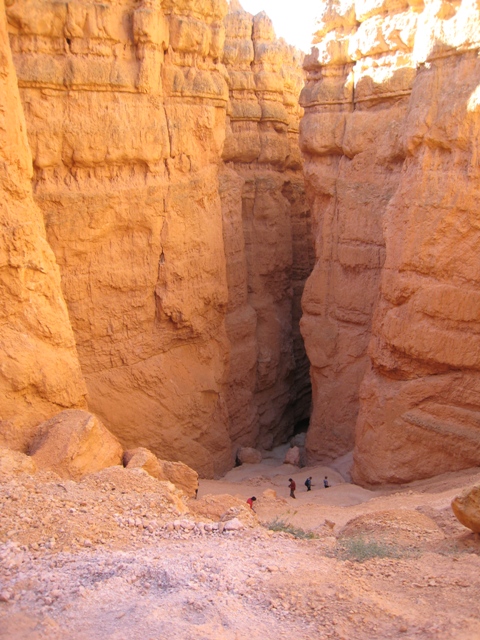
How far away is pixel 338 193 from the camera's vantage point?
10.7m

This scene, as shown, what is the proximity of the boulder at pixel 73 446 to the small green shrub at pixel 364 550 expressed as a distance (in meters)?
2.75

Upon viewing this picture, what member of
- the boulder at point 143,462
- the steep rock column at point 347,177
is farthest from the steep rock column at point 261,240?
the boulder at point 143,462

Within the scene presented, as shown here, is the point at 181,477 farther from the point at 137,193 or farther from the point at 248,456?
the point at 248,456

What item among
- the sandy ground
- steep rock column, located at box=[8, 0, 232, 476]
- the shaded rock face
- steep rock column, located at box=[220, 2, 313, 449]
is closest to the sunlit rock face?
steep rock column, located at box=[220, 2, 313, 449]

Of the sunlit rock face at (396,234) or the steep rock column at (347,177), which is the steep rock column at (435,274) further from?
the steep rock column at (347,177)

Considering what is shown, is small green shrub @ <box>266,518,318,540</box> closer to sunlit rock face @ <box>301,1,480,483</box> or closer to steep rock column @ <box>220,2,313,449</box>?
sunlit rock face @ <box>301,1,480,483</box>

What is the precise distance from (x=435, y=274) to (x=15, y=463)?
5318mm

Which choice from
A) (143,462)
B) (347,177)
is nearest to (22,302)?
(143,462)

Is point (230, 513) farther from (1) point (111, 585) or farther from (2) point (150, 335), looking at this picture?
(2) point (150, 335)

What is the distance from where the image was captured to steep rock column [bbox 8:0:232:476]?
772cm

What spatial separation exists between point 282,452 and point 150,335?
16.2ft

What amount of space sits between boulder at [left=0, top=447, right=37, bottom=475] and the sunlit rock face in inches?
190

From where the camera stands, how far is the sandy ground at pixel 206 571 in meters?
3.31

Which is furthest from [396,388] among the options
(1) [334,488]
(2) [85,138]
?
(2) [85,138]
